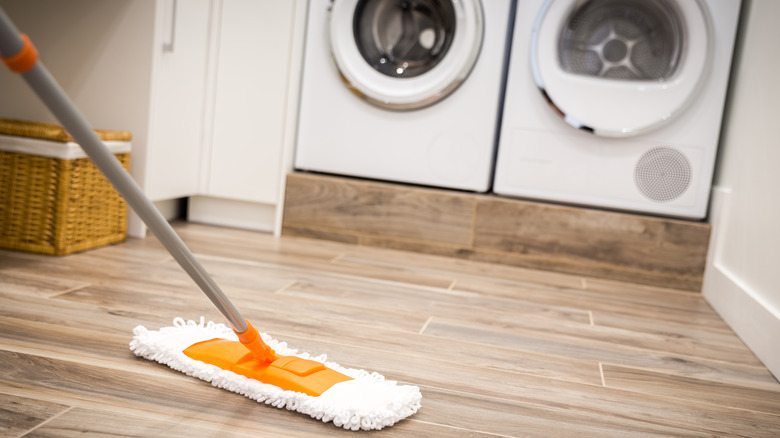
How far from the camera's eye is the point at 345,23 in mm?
1940

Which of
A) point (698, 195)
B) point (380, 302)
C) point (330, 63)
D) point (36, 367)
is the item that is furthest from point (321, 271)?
point (698, 195)

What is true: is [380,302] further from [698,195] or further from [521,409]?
[698,195]

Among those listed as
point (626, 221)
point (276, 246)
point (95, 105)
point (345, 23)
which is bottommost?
point (276, 246)

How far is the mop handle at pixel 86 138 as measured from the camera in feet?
1.72

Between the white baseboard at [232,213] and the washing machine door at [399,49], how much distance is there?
1.48 feet

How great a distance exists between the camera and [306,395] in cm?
82

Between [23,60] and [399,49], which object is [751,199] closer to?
[399,49]

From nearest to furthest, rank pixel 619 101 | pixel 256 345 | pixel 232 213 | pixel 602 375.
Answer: pixel 256 345, pixel 602 375, pixel 619 101, pixel 232 213

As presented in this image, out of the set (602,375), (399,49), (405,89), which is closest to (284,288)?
(602,375)

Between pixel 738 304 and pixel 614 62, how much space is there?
73 centimetres

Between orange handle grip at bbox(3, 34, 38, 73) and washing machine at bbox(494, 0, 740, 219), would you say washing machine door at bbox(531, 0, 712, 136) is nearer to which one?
washing machine at bbox(494, 0, 740, 219)

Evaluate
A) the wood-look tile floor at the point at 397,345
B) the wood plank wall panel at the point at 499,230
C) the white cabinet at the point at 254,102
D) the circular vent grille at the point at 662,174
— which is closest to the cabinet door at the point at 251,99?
the white cabinet at the point at 254,102

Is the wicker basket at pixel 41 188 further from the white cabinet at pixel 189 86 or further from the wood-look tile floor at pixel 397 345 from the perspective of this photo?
the white cabinet at pixel 189 86

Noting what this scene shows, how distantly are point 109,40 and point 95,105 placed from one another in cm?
16
